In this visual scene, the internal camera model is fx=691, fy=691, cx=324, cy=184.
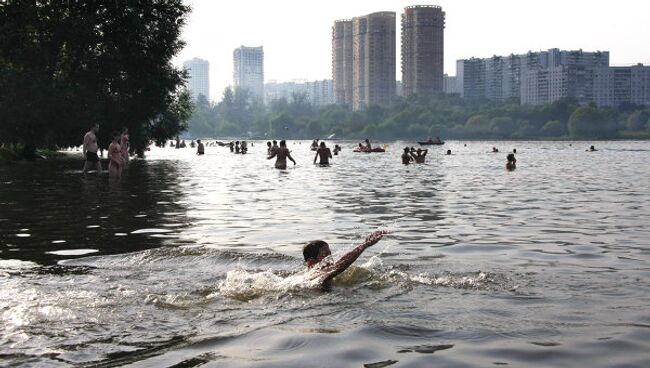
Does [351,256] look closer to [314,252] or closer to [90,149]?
[314,252]

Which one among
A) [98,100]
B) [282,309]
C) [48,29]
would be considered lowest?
[282,309]

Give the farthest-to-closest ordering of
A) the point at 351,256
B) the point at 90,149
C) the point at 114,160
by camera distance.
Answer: the point at 90,149, the point at 114,160, the point at 351,256

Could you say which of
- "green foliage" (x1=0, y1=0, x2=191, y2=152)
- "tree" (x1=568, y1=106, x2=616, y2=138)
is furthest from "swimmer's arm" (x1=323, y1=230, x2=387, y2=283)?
"tree" (x1=568, y1=106, x2=616, y2=138)

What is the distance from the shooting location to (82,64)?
3831cm

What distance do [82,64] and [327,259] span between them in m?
33.8

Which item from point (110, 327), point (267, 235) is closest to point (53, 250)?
point (267, 235)

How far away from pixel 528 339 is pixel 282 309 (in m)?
2.45

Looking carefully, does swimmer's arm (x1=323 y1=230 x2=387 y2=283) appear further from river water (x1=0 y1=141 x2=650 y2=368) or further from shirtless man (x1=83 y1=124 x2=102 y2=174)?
shirtless man (x1=83 y1=124 x2=102 y2=174)

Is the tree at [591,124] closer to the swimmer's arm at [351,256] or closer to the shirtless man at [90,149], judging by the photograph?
the shirtless man at [90,149]

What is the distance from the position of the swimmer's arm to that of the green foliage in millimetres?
32068

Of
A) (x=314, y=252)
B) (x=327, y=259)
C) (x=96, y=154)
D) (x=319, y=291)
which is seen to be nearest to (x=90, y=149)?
(x=96, y=154)

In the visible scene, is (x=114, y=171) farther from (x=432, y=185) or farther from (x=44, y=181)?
(x=432, y=185)

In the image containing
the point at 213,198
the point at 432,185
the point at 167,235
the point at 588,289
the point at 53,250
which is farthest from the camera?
the point at 432,185

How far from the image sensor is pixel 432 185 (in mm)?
24922
